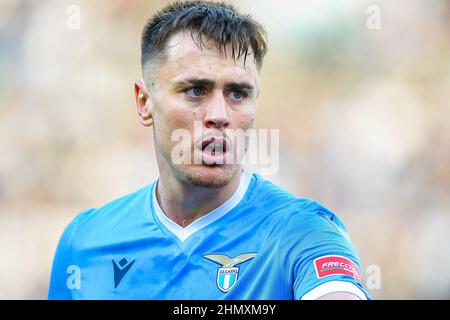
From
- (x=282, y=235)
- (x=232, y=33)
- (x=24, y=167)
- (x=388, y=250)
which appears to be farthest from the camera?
(x=24, y=167)

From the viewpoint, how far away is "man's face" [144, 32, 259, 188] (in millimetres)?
3162

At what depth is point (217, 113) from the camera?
10.3 feet

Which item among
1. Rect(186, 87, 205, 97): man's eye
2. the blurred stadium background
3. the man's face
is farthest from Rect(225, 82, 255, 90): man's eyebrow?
the blurred stadium background

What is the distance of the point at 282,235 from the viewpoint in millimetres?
3055

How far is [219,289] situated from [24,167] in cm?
574

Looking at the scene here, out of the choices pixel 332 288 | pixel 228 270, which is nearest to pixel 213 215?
pixel 228 270

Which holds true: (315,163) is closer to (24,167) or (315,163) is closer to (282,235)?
(24,167)

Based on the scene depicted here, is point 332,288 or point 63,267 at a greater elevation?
point 332,288

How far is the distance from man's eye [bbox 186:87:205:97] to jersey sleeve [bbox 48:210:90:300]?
1.29 m

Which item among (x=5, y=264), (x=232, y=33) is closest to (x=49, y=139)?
(x=5, y=264)

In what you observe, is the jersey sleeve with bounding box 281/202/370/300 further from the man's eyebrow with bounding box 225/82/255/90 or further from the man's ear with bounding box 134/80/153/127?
the man's ear with bounding box 134/80/153/127

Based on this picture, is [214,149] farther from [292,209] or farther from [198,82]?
[292,209]

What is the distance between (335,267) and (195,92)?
3.55ft

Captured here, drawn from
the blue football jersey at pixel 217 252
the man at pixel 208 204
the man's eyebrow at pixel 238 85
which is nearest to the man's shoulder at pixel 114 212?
the blue football jersey at pixel 217 252
